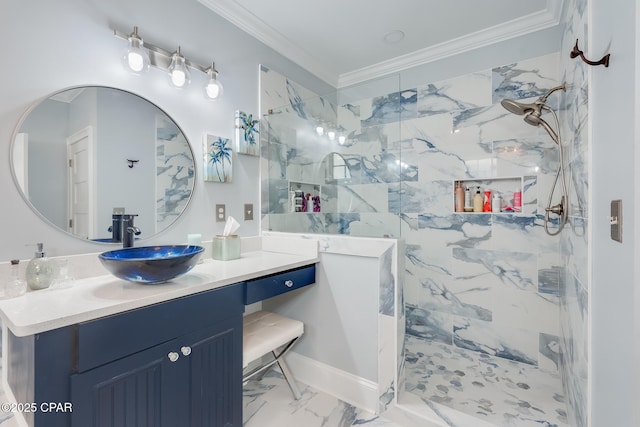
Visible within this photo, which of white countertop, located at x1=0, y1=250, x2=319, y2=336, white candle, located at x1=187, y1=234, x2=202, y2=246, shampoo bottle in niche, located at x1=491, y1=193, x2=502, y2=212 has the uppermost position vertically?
shampoo bottle in niche, located at x1=491, y1=193, x2=502, y2=212

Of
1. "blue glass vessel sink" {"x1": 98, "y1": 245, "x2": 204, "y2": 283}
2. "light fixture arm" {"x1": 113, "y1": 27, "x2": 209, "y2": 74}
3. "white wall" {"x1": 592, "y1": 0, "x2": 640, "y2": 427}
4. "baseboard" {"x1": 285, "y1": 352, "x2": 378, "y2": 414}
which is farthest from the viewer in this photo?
"baseboard" {"x1": 285, "y1": 352, "x2": 378, "y2": 414}

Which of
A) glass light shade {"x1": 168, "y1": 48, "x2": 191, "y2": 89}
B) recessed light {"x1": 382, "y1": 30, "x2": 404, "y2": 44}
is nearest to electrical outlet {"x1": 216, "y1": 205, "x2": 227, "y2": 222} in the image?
glass light shade {"x1": 168, "y1": 48, "x2": 191, "y2": 89}

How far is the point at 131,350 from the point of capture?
0.99 meters

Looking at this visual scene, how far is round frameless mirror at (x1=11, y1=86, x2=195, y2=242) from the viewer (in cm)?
125

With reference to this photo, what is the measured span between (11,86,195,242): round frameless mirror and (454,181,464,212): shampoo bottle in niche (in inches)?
82.0

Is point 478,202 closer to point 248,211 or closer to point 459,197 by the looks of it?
point 459,197

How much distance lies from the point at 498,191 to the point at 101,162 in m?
2.70

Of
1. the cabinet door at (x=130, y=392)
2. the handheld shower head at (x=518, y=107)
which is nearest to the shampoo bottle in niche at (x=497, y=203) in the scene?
the handheld shower head at (x=518, y=107)

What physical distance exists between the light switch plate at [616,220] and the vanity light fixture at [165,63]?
1.98 metres

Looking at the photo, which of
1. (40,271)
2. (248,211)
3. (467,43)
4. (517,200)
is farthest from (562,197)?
(40,271)

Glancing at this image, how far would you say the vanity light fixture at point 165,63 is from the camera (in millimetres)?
1451

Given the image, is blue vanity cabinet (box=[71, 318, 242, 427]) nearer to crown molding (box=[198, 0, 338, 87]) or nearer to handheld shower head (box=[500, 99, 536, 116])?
crown molding (box=[198, 0, 338, 87])

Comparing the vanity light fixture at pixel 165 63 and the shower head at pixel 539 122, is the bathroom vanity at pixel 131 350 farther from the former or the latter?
the shower head at pixel 539 122

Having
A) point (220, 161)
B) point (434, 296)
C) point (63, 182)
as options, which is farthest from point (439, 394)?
point (63, 182)
